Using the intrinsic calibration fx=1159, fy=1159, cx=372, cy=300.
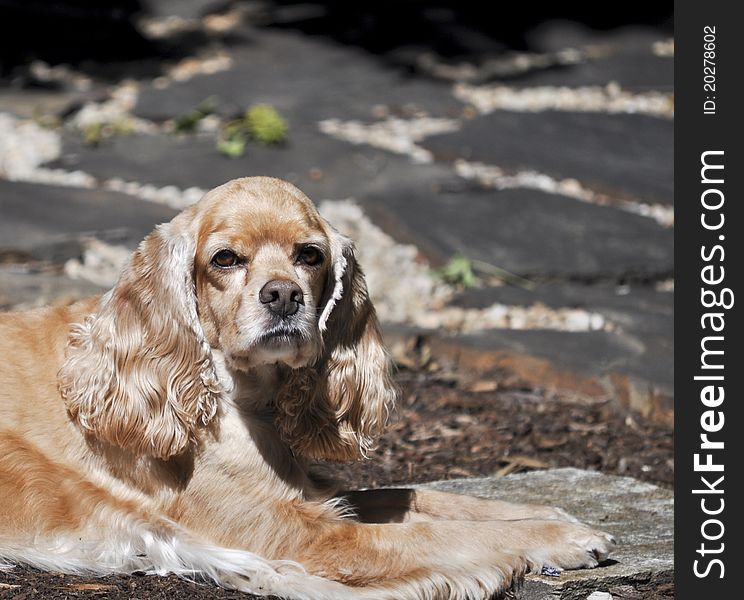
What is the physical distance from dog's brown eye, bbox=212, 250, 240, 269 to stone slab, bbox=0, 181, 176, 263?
361cm

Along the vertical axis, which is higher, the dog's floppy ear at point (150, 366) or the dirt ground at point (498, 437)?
the dog's floppy ear at point (150, 366)

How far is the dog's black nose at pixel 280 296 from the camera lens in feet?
12.2

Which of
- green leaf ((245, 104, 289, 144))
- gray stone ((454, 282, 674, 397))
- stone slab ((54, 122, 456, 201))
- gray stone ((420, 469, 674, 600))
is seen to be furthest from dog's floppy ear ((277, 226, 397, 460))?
green leaf ((245, 104, 289, 144))

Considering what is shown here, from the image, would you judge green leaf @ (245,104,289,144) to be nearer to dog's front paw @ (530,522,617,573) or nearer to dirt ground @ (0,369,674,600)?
dirt ground @ (0,369,674,600)

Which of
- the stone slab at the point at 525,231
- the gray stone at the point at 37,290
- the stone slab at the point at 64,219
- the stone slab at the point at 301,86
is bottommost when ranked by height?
the stone slab at the point at 301,86

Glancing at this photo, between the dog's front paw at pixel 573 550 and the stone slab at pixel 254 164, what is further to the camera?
the stone slab at pixel 254 164

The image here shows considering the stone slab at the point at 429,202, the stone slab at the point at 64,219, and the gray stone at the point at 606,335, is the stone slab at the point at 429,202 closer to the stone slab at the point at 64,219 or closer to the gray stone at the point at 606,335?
the gray stone at the point at 606,335

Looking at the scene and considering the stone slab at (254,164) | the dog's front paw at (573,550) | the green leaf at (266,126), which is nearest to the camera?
the dog's front paw at (573,550)

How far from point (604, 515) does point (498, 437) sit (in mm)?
1273

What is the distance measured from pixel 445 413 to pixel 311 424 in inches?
77.7

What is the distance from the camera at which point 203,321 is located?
4.02 meters

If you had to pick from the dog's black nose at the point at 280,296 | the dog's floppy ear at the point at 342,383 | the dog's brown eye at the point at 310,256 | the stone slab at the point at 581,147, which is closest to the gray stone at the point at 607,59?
the stone slab at the point at 581,147

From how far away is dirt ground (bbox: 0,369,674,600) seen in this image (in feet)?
17.7
